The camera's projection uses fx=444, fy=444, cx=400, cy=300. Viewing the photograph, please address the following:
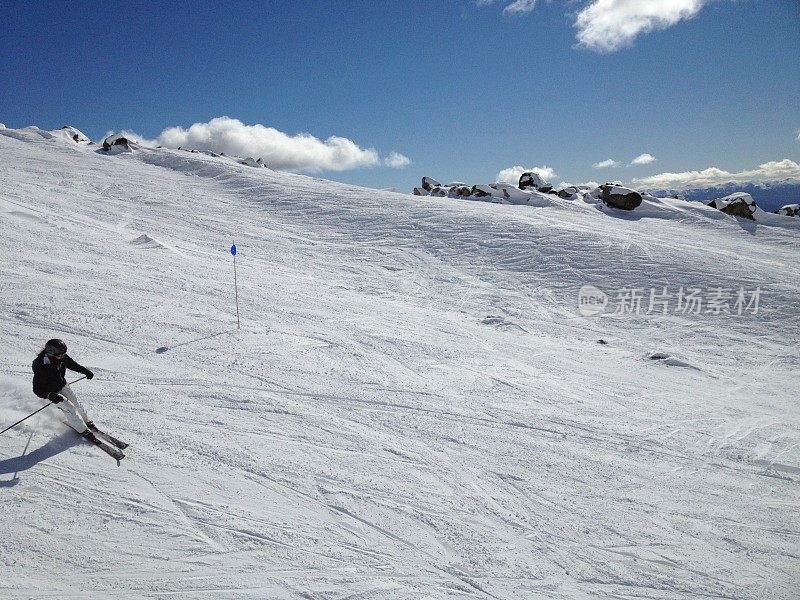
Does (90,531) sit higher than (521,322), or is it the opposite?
(521,322)

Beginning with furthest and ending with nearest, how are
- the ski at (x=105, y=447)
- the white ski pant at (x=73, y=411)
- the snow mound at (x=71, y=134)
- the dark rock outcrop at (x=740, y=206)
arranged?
the snow mound at (x=71, y=134) < the dark rock outcrop at (x=740, y=206) < the white ski pant at (x=73, y=411) < the ski at (x=105, y=447)

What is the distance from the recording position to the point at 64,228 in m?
17.7

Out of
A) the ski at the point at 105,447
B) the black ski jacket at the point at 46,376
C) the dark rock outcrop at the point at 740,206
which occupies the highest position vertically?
the dark rock outcrop at the point at 740,206

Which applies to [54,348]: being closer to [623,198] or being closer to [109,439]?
[109,439]

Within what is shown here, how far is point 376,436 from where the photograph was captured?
25.3 feet

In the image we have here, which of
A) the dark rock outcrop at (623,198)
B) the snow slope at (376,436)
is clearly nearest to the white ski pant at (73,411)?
the snow slope at (376,436)

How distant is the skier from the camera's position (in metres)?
6.36

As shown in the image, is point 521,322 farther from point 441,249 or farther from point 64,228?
point 64,228

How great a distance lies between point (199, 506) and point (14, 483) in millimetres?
2381

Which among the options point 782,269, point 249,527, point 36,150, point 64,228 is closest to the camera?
point 249,527

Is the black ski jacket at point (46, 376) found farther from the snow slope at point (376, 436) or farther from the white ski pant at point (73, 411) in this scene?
the snow slope at point (376, 436)

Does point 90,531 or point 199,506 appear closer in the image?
point 90,531

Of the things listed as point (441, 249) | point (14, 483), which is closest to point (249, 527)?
point (14, 483)

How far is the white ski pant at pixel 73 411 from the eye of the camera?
6453mm
